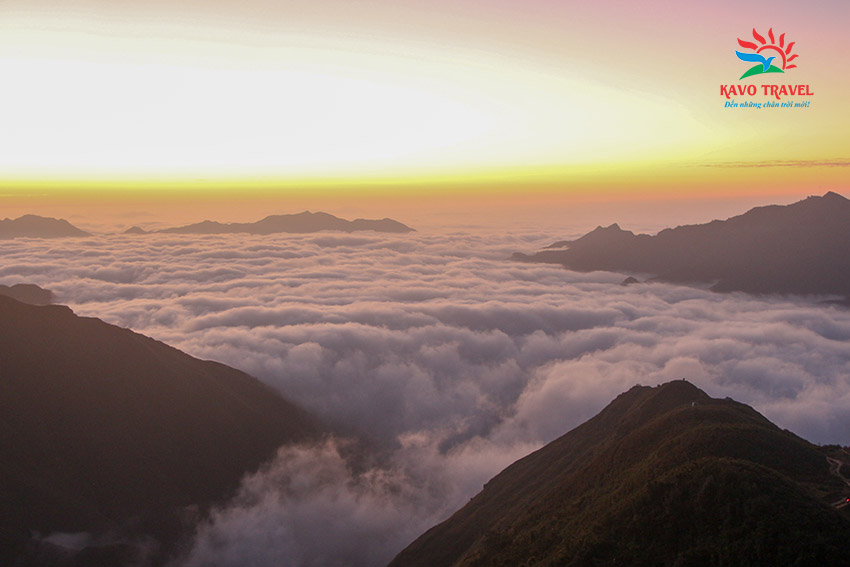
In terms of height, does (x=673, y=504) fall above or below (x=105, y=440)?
above

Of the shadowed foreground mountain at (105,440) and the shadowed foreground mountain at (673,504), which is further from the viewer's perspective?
the shadowed foreground mountain at (105,440)

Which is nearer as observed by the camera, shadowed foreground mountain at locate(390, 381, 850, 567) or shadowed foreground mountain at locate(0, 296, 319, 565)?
shadowed foreground mountain at locate(390, 381, 850, 567)

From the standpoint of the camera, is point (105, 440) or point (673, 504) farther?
point (105, 440)

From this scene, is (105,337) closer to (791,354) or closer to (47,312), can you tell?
(47,312)
